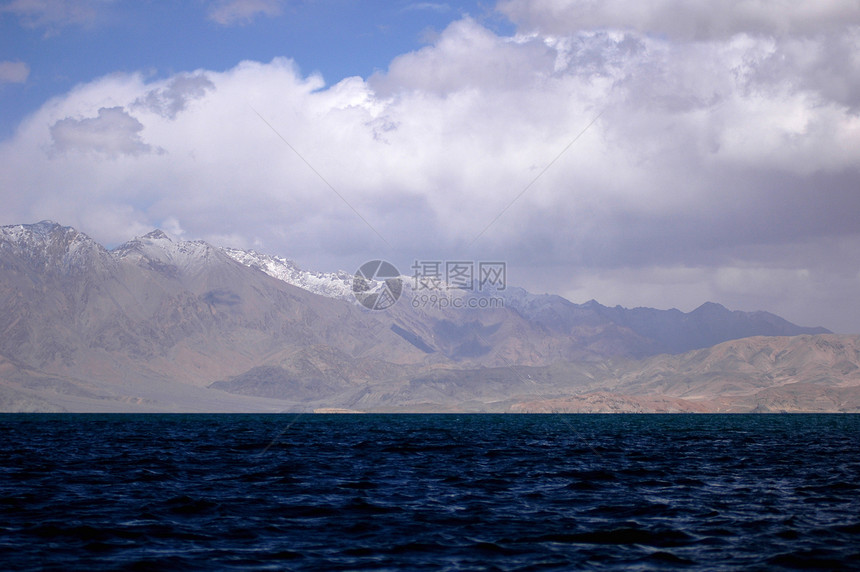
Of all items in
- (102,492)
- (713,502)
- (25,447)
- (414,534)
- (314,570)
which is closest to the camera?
(314,570)

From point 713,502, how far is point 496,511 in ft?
41.1

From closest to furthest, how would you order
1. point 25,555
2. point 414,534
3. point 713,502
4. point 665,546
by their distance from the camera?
point 25,555 < point 665,546 < point 414,534 < point 713,502

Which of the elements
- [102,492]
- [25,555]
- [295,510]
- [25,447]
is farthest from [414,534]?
[25,447]

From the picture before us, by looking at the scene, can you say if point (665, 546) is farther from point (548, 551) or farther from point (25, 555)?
point (25, 555)

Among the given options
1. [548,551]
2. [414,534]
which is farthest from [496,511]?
[548,551]

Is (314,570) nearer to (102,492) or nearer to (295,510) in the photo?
(295,510)

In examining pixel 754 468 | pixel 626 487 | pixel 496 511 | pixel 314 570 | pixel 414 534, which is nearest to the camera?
pixel 314 570

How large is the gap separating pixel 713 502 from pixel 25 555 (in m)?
34.1

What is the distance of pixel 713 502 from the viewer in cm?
4616

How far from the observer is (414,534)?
3666 centimetres

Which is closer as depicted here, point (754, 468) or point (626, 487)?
point (626, 487)

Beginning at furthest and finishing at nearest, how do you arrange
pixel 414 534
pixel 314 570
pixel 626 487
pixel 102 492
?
pixel 626 487 → pixel 102 492 → pixel 414 534 → pixel 314 570

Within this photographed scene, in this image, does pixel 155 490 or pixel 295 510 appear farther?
pixel 155 490

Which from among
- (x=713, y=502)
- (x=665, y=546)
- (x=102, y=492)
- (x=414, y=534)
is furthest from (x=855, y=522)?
(x=102, y=492)
